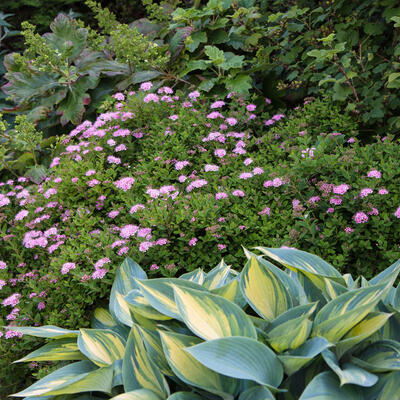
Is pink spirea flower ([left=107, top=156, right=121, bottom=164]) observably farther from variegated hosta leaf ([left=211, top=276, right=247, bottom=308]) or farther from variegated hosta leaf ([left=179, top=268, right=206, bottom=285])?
variegated hosta leaf ([left=211, top=276, right=247, bottom=308])

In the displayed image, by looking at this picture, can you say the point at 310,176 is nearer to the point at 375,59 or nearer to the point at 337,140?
the point at 337,140

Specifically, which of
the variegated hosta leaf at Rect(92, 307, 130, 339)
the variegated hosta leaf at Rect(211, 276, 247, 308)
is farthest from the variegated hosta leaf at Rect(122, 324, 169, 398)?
the variegated hosta leaf at Rect(92, 307, 130, 339)

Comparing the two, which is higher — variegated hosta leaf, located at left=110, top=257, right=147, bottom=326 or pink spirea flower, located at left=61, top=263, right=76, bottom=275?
variegated hosta leaf, located at left=110, top=257, right=147, bottom=326

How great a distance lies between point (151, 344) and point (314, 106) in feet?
8.17

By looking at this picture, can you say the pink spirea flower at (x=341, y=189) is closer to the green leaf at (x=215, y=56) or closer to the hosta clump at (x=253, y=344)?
the hosta clump at (x=253, y=344)

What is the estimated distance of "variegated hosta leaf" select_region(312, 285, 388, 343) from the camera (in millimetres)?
978

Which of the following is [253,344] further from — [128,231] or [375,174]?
A: [375,174]

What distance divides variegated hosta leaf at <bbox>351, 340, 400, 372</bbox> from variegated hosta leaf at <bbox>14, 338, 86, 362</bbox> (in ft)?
2.60

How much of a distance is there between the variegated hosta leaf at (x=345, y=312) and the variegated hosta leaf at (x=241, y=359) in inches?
5.4

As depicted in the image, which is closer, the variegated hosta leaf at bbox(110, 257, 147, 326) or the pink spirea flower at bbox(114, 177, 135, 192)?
the variegated hosta leaf at bbox(110, 257, 147, 326)

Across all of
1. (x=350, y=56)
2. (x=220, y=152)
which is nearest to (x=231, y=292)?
(x=220, y=152)

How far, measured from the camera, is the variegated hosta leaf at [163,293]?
1.18 m

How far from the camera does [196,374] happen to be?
102 cm

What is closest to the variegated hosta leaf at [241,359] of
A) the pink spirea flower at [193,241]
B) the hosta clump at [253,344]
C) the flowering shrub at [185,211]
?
the hosta clump at [253,344]
